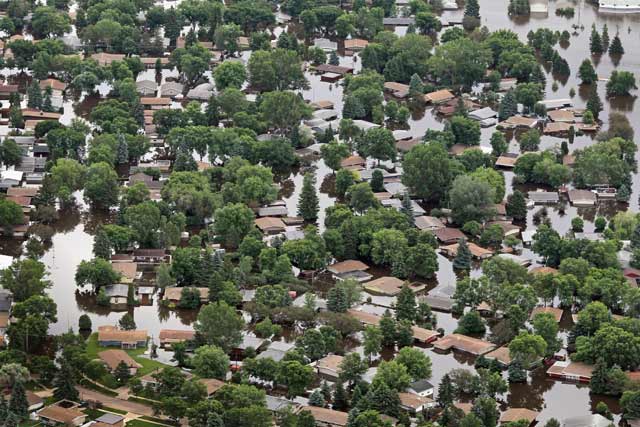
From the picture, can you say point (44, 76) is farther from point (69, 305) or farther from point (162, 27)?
point (69, 305)

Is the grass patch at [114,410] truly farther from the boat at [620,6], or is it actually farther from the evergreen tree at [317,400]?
the boat at [620,6]

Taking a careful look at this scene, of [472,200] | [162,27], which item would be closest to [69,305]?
[472,200]

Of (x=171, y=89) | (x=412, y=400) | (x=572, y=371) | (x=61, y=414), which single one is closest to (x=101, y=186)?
(x=171, y=89)

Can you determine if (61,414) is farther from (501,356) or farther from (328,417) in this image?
(501,356)

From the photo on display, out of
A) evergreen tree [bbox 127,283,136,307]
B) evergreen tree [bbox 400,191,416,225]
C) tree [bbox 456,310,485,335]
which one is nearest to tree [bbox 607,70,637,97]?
evergreen tree [bbox 400,191,416,225]

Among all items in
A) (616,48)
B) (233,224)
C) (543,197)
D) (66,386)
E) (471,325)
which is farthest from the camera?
(616,48)

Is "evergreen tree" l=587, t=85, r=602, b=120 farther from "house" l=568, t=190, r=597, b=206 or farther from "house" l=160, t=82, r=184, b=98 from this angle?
"house" l=160, t=82, r=184, b=98
